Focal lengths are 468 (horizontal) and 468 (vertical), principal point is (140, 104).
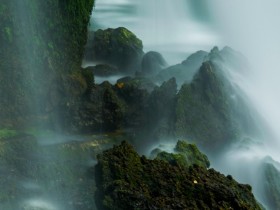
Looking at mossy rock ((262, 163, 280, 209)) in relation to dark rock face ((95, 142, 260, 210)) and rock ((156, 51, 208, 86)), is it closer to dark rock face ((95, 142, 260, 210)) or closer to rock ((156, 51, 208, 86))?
dark rock face ((95, 142, 260, 210))

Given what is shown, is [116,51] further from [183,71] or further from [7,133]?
[7,133]

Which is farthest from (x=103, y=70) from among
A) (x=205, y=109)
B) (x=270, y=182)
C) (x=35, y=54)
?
(x=270, y=182)

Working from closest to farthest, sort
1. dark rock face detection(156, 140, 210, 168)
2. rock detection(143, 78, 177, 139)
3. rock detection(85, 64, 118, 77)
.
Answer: dark rock face detection(156, 140, 210, 168) → rock detection(143, 78, 177, 139) → rock detection(85, 64, 118, 77)

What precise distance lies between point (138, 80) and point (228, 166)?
5.14 metres

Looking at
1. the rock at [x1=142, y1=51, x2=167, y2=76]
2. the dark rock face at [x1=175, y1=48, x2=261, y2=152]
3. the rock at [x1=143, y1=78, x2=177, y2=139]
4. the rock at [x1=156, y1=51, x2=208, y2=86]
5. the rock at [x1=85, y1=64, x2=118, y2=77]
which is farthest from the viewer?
the rock at [x1=142, y1=51, x2=167, y2=76]

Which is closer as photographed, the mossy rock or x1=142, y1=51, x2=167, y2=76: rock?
the mossy rock

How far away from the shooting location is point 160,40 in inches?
1244

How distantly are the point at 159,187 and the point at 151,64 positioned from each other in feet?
42.7

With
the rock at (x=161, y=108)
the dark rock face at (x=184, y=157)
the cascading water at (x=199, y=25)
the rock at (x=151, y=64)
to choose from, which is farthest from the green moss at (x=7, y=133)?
the cascading water at (x=199, y=25)

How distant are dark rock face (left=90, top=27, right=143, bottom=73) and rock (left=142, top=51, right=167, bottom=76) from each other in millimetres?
495

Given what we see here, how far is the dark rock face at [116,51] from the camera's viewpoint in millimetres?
22203

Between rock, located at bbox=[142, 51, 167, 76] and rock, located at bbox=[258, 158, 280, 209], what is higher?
rock, located at bbox=[142, 51, 167, 76]

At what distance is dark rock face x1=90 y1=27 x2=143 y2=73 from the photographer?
22.2 meters

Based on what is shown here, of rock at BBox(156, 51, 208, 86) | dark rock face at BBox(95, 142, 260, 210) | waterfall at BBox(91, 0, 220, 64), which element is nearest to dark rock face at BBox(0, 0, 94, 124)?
rock at BBox(156, 51, 208, 86)
